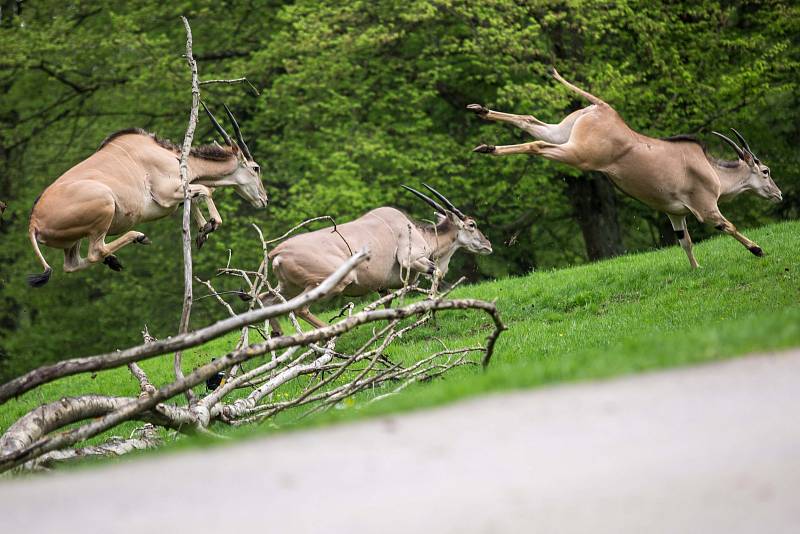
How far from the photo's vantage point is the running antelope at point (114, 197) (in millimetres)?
12383

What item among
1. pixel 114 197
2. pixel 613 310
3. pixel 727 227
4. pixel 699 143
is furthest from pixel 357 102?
pixel 114 197

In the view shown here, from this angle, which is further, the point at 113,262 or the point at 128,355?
the point at 113,262

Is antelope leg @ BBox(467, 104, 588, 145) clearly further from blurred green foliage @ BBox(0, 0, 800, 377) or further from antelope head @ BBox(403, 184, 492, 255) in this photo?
blurred green foliage @ BBox(0, 0, 800, 377)

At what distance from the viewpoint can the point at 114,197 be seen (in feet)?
41.5

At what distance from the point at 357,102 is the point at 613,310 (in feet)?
43.0

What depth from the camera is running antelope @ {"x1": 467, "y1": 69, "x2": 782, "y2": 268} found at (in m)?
13.9

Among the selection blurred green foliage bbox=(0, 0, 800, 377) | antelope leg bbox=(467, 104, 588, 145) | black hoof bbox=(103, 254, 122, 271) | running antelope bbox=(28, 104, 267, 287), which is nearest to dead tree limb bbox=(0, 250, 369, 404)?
running antelope bbox=(28, 104, 267, 287)

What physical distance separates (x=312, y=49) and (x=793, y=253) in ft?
45.0

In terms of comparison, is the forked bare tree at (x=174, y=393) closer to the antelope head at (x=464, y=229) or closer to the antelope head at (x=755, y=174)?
the antelope head at (x=464, y=229)

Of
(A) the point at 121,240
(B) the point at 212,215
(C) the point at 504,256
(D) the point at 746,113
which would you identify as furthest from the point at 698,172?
(C) the point at 504,256

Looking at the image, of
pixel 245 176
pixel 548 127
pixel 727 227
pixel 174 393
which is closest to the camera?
pixel 174 393

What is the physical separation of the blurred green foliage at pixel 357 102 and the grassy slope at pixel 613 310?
21.9ft

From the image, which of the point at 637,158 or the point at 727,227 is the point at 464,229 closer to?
the point at 637,158

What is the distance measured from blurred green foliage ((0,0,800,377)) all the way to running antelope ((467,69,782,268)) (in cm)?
779
